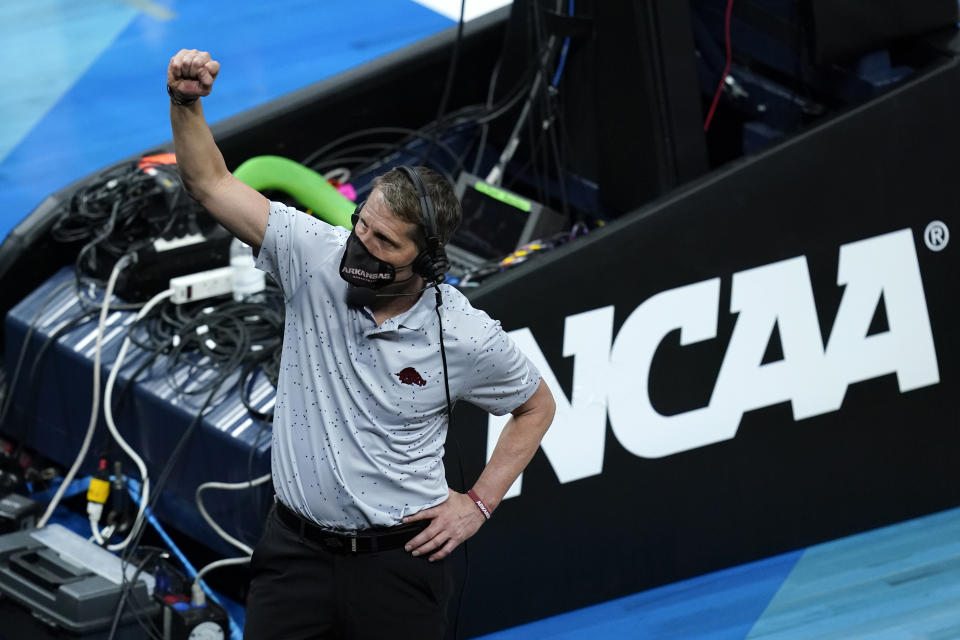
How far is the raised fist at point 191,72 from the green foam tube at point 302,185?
6.05 ft

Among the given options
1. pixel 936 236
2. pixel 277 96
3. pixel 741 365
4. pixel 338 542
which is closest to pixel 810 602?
pixel 741 365

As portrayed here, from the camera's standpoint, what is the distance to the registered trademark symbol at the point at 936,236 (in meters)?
4.04

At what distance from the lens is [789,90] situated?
4348mm

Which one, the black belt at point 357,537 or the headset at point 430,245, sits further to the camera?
the black belt at point 357,537

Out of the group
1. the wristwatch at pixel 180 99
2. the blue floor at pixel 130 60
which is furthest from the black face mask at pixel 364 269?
the blue floor at pixel 130 60

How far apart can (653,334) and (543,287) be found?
32 centimetres

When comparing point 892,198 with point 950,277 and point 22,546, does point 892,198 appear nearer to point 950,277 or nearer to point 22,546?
point 950,277

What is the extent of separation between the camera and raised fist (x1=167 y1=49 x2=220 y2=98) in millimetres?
2414

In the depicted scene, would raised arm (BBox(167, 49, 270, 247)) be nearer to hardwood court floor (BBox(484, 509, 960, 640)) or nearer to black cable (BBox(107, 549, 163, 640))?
black cable (BBox(107, 549, 163, 640))

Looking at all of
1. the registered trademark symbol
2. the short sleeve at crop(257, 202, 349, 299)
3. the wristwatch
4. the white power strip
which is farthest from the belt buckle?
the registered trademark symbol

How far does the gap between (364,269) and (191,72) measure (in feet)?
1.40

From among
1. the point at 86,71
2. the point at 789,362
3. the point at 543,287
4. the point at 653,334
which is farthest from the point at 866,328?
the point at 86,71

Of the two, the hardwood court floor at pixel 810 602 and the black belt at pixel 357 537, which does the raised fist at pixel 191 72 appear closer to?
the black belt at pixel 357 537

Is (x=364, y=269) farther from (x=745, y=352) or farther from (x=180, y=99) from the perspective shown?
(x=745, y=352)
